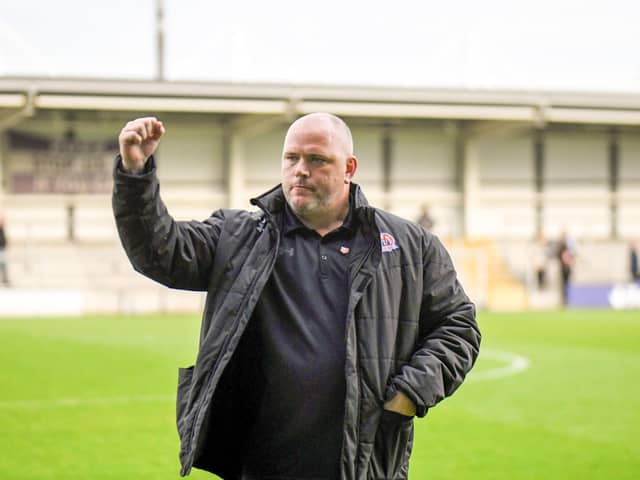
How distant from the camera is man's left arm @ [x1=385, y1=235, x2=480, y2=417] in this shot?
4.08 m

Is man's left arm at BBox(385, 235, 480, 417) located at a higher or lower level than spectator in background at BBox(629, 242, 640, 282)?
higher

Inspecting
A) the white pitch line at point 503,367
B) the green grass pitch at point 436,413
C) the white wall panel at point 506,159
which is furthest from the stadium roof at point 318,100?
the white pitch line at point 503,367

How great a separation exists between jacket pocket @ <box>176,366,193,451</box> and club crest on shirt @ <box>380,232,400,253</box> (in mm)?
882

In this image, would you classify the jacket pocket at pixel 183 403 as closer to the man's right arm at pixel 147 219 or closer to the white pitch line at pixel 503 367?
the man's right arm at pixel 147 219

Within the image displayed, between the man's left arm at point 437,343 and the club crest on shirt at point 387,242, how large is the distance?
179mm

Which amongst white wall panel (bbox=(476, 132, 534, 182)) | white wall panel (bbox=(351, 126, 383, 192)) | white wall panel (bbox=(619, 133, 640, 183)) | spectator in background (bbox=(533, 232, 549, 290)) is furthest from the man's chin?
white wall panel (bbox=(619, 133, 640, 183))

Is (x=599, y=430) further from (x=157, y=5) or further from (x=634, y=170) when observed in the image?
(x=634, y=170)

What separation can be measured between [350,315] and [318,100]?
99.6ft

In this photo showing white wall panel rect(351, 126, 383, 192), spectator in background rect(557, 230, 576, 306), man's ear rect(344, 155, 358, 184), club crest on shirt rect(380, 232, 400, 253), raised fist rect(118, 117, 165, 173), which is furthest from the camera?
white wall panel rect(351, 126, 383, 192)

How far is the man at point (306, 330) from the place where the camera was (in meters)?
4.03

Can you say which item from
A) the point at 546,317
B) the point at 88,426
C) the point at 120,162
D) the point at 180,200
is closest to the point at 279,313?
the point at 120,162

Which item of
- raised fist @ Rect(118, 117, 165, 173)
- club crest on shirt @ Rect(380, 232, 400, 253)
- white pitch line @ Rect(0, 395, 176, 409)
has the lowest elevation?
white pitch line @ Rect(0, 395, 176, 409)

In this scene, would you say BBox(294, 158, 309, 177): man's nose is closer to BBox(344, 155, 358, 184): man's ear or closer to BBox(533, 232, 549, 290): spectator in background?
BBox(344, 155, 358, 184): man's ear

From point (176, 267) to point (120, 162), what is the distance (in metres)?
0.48
